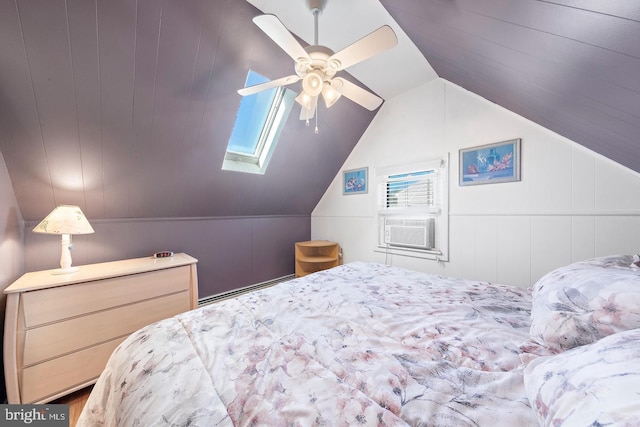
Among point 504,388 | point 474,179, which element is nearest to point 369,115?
point 474,179

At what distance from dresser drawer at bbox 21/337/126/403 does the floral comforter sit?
0.97 m

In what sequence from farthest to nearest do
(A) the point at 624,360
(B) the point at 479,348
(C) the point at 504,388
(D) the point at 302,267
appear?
(D) the point at 302,267
(B) the point at 479,348
(C) the point at 504,388
(A) the point at 624,360

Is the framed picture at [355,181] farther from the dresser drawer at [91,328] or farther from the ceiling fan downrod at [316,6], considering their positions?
the dresser drawer at [91,328]

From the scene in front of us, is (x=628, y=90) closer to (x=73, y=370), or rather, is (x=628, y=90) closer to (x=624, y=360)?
(x=624, y=360)

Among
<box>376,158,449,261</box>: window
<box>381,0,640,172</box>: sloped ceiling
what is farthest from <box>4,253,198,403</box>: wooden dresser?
<box>381,0,640,172</box>: sloped ceiling

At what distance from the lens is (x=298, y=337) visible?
0.93m

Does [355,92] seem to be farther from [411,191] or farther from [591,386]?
[591,386]

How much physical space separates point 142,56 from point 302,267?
2.72 m

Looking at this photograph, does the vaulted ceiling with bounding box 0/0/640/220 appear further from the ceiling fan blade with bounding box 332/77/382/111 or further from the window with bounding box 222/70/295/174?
the ceiling fan blade with bounding box 332/77/382/111

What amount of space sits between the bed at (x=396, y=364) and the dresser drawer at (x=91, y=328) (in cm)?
94

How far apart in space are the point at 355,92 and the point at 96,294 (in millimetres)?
2235

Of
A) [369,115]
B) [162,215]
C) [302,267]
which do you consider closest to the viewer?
[162,215]

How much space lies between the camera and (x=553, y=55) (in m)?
1.04

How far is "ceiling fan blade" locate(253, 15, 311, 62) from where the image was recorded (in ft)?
3.60
